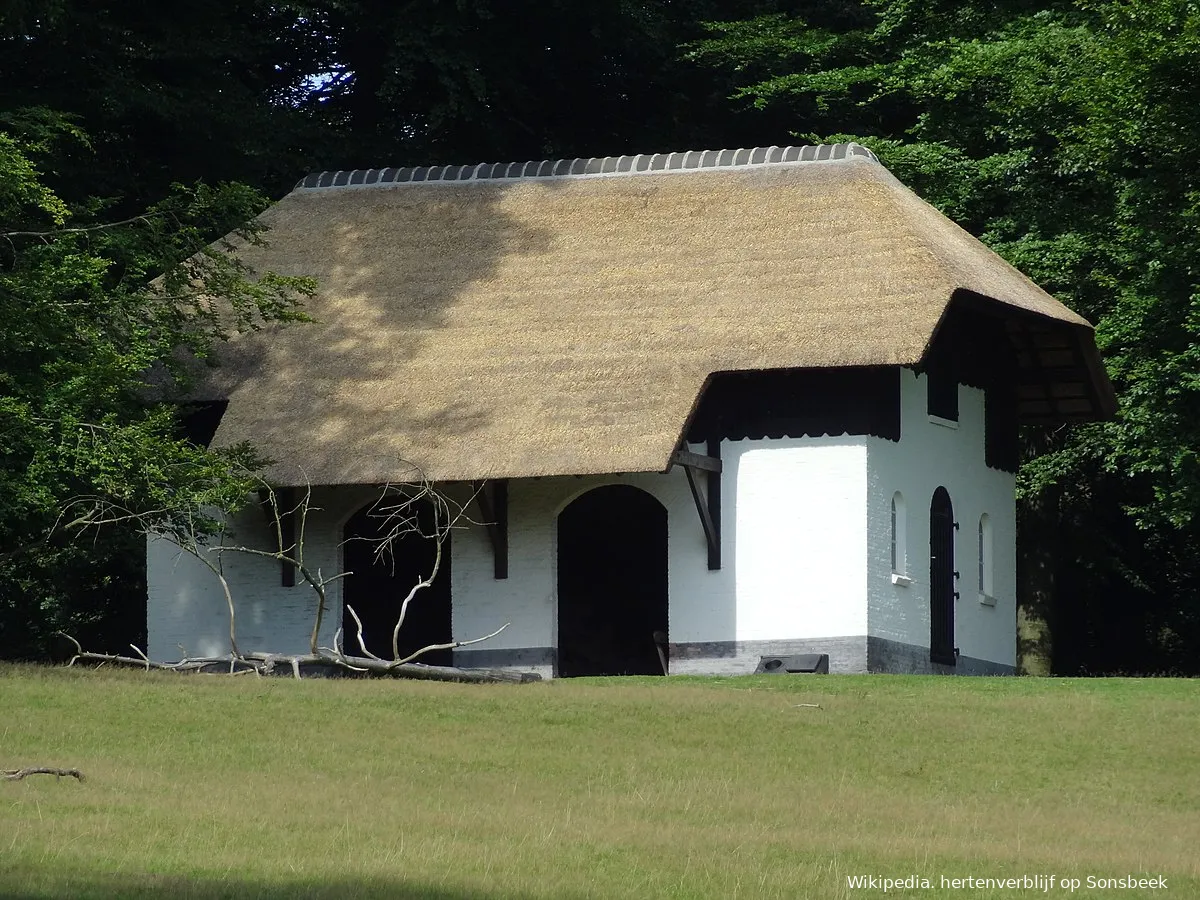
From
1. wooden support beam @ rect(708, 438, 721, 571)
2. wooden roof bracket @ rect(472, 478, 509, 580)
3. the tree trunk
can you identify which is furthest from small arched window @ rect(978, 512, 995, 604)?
wooden roof bracket @ rect(472, 478, 509, 580)

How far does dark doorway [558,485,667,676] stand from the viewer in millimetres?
33000

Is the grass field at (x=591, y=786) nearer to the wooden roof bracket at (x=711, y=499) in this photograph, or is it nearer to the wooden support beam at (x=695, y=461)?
the wooden roof bracket at (x=711, y=499)

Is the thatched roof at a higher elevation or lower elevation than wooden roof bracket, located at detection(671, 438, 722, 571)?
higher

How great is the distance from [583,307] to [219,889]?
59.3 feet

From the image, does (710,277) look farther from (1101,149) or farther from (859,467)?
(1101,149)

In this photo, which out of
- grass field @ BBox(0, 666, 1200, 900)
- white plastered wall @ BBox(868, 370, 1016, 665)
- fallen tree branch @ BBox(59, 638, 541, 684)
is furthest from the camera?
white plastered wall @ BBox(868, 370, 1016, 665)

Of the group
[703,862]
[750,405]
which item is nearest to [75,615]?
[750,405]

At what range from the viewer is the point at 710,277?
31766 mm

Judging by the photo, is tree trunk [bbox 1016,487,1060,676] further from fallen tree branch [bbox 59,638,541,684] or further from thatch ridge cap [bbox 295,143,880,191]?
fallen tree branch [bbox 59,638,541,684]

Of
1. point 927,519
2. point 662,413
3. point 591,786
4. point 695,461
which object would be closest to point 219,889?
point 591,786

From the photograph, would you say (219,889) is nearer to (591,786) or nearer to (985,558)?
(591,786)

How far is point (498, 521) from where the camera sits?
31.2 m

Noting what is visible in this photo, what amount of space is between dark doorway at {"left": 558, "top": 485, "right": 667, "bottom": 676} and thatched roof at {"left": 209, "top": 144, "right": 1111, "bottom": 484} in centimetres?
288

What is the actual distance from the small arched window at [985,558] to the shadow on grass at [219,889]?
19.7 m
